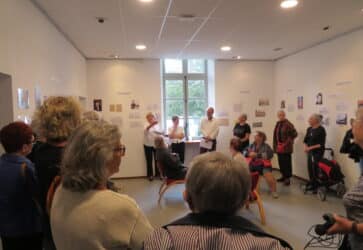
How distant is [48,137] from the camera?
1.48 meters

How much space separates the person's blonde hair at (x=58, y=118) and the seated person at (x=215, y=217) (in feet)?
2.61

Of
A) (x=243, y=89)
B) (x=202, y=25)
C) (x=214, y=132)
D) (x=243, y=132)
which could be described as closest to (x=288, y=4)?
(x=202, y=25)

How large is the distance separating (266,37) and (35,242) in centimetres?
473

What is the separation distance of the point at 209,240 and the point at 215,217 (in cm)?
9

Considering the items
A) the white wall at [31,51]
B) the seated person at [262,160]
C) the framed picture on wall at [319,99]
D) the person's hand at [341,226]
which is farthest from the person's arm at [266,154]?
the person's hand at [341,226]

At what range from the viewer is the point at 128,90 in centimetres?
702

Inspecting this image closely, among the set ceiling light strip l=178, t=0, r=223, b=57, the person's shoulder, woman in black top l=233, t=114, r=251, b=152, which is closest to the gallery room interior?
ceiling light strip l=178, t=0, r=223, b=57

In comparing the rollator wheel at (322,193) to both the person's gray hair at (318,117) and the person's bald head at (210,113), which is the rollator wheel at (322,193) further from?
the person's bald head at (210,113)

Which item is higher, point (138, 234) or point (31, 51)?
point (31, 51)

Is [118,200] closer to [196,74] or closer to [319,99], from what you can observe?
[319,99]

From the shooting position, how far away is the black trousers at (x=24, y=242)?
5.36 feet

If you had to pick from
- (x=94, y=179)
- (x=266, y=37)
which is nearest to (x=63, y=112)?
(x=94, y=179)

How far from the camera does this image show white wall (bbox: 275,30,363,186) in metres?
4.95

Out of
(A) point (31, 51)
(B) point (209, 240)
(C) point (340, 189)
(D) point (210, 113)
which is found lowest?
(C) point (340, 189)
